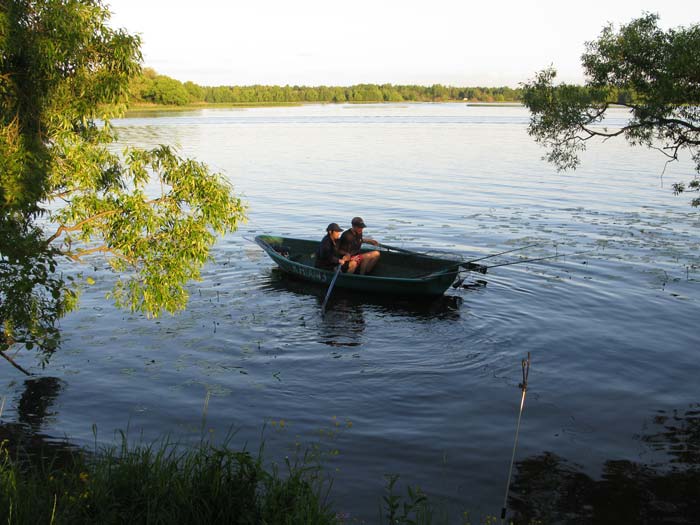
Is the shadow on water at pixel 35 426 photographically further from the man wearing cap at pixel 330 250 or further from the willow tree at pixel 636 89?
the willow tree at pixel 636 89

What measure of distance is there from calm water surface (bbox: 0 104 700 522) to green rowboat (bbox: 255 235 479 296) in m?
0.41

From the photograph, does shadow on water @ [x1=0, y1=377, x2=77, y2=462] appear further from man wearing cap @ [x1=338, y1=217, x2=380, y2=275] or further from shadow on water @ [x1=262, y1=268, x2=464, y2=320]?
man wearing cap @ [x1=338, y1=217, x2=380, y2=275]

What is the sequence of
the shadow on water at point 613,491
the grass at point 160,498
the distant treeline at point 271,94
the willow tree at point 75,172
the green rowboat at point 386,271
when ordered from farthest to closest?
the distant treeline at point 271,94 < the green rowboat at point 386,271 < the willow tree at point 75,172 < the shadow on water at point 613,491 < the grass at point 160,498

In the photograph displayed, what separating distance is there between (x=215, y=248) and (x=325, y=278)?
605cm

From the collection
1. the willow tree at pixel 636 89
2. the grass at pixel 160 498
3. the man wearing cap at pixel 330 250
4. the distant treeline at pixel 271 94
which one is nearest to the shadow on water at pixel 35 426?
the grass at pixel 160 498

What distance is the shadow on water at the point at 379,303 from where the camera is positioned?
1475 cm

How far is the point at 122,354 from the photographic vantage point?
12227mm

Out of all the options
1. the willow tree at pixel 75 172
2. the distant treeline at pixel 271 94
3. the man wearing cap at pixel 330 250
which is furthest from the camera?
the distant treeline at pixel 271 94

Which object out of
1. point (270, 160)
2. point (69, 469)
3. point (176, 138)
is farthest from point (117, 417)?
point (176, 138)

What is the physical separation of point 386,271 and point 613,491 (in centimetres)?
1001

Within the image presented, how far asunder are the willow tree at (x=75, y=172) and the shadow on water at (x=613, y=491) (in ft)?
18.7

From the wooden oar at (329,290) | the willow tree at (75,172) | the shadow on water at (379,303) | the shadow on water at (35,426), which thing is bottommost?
the shadow on water at (35,426)

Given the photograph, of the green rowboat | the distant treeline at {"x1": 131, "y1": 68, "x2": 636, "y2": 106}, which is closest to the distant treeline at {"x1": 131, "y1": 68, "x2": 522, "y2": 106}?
the distant treeline at {"x1": 131, "y1": 68, "x2": 636, "y2": 106}

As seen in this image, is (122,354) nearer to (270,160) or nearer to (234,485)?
(234,485)
